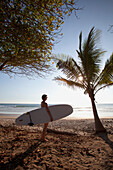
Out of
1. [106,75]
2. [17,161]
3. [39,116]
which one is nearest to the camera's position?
[17,161]

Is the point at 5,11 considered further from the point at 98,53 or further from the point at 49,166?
the point at 98,53

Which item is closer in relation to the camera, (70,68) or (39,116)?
(39,116)

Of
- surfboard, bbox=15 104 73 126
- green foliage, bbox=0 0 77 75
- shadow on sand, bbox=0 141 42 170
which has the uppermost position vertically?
green foliage, bbox=0 0 77 75

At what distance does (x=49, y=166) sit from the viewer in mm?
2293

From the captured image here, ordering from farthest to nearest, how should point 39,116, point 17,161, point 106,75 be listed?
point 106,75 < point 39,116 < point 17,161

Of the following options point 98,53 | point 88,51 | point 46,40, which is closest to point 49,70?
point 46,40

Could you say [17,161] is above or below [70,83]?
below

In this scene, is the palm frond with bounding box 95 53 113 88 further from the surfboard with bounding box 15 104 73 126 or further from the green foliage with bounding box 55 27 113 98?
the surfboard with bounding box 15 104 73 126

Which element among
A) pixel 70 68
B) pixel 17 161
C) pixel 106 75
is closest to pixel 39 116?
pixel 17 161

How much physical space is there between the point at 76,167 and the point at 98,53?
5521mm

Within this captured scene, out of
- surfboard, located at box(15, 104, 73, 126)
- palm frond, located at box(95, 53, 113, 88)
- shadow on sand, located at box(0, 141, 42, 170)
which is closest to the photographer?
shadow on sand, located at box(0, 141, 42, 170)

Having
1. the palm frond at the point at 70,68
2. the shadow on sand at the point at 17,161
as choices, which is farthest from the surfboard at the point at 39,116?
the palm frond at the point at 70,68

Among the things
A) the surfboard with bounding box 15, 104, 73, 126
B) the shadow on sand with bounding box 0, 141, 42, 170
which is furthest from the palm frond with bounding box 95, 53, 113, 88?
the shadow on sand with bounding box 0, 141, 42, 170

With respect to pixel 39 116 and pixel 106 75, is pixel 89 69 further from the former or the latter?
pixel 39 116
